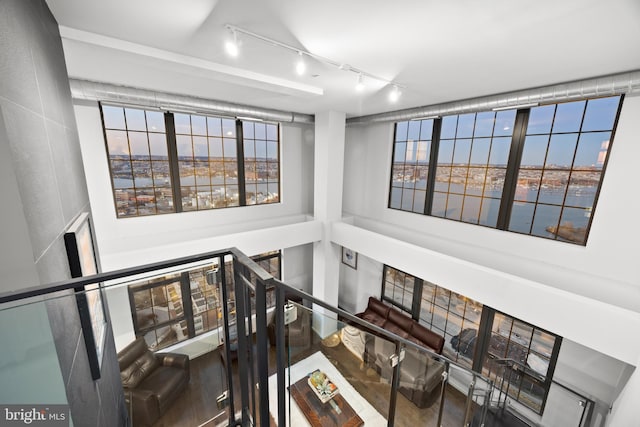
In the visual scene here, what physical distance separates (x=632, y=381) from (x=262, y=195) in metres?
6.28

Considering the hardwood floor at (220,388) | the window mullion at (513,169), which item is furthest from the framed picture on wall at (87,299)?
the window mullion at (513,169)

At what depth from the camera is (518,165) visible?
4.12 m

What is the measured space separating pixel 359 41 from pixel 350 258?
5.66 metres

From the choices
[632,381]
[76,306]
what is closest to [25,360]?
[76,306]

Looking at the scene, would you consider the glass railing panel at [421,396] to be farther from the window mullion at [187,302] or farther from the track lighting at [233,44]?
the track lighting at [233,44]

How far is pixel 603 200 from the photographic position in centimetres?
335

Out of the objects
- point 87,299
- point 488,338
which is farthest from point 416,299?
point 87,299

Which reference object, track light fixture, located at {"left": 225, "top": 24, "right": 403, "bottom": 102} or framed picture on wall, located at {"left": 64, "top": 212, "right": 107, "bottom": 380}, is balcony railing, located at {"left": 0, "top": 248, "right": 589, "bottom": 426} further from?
track light fixture, located at {"left": 225, "top": 24, "right": 403, "bottom": 102}

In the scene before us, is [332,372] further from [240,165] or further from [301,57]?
[240,165]

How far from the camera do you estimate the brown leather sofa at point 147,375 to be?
2438 millimetres

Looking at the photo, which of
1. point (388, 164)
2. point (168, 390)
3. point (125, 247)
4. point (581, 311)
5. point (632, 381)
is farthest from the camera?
point (388, 164)

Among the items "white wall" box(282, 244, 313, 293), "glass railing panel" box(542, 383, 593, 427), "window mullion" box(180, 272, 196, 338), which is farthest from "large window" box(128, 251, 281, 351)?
"glass railing panel" box(542, 383, 593, 427)

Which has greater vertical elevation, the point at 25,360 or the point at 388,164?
the point at 388,164

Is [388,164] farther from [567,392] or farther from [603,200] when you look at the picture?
[567,392]
